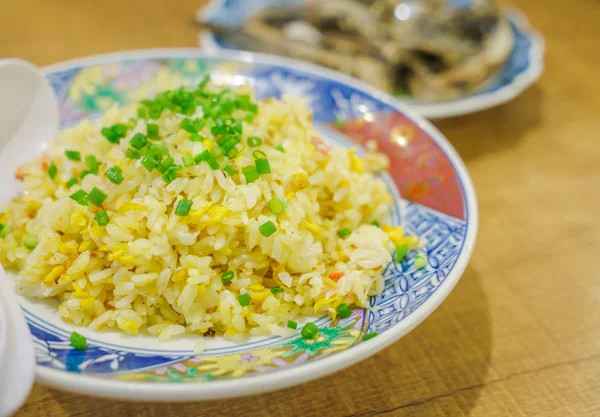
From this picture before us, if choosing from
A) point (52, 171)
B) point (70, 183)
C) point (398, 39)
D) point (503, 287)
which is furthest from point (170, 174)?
point (398, 39)

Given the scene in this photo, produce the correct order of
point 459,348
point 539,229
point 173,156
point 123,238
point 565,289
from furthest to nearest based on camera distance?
point 539,229, point 565,289, point 459,348, point 173,156, point 123,238

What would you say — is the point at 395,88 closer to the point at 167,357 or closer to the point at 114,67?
the point at 114,67

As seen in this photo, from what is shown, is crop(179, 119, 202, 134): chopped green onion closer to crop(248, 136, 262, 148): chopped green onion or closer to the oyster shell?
crop(248, 136, 262, 148): chopped green onion

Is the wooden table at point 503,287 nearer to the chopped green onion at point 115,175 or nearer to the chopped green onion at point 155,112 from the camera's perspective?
the chopped green onion at point 115,175

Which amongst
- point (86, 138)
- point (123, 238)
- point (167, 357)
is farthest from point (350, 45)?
point (167, 357)

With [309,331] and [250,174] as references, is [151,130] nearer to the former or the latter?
[250,174]

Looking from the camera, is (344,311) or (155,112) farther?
(155,112)

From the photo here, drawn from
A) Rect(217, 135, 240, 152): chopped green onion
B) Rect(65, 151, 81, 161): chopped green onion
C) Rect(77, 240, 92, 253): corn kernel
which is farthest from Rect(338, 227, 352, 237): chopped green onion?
Rect(65, 151, 81, 161): chopped green onion
